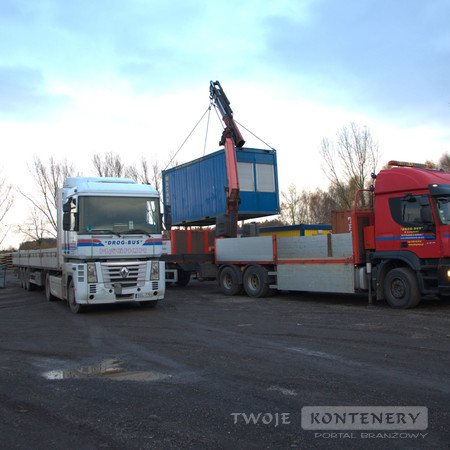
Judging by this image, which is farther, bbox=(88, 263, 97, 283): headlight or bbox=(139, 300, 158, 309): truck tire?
bbox=(139, 300, 158, 309): truck tire

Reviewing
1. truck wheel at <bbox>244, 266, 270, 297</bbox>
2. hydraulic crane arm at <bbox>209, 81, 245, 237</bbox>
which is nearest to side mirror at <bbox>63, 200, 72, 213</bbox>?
hydraulic crane arm at <bbox>209, 81, 245, 237</bbox>

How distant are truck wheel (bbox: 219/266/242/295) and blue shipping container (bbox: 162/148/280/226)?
2.11 m

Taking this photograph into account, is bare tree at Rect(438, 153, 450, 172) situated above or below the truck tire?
above

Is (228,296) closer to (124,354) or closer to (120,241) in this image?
(120,241)

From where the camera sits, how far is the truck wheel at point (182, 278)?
1869cm

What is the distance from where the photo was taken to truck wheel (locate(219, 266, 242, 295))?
15.3 meters

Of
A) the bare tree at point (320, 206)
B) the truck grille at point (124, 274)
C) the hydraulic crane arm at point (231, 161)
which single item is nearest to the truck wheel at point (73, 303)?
the truck grille at point (124, 274)

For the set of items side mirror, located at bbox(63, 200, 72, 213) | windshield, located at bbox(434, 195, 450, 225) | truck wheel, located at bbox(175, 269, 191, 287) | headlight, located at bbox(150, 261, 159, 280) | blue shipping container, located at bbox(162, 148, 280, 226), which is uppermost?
blue shipping container, located at bbox(162, 148, 280, 226)

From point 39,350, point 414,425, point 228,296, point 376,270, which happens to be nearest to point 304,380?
point 414,425

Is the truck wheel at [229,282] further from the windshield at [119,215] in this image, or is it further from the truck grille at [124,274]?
the truck grille at [124,274]

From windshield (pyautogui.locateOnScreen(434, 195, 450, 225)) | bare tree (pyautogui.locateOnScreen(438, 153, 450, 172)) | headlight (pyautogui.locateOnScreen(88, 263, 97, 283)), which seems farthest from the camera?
bare tree (pyautogui.locateOnScreen(438, 153, 450, 172))

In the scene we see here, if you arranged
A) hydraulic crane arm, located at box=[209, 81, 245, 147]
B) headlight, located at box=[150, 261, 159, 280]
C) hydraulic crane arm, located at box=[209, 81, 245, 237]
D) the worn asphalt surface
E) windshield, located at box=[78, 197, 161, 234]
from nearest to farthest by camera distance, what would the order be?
1. the worn asphalt surface
2. windshield, located at box=[78, 197, 161, 234]
3. headlight, located at box=[150, 261, 159, 280]
4. hydraulic crane arm, located at box=[209, 81, 245, 237]
5. hydraulic crane arm, located at box=[209, 81, 245, 147]

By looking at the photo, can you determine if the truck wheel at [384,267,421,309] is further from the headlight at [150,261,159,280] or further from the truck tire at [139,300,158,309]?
A: the truck tire at [139,300,158,309]

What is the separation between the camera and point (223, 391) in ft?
16.5
